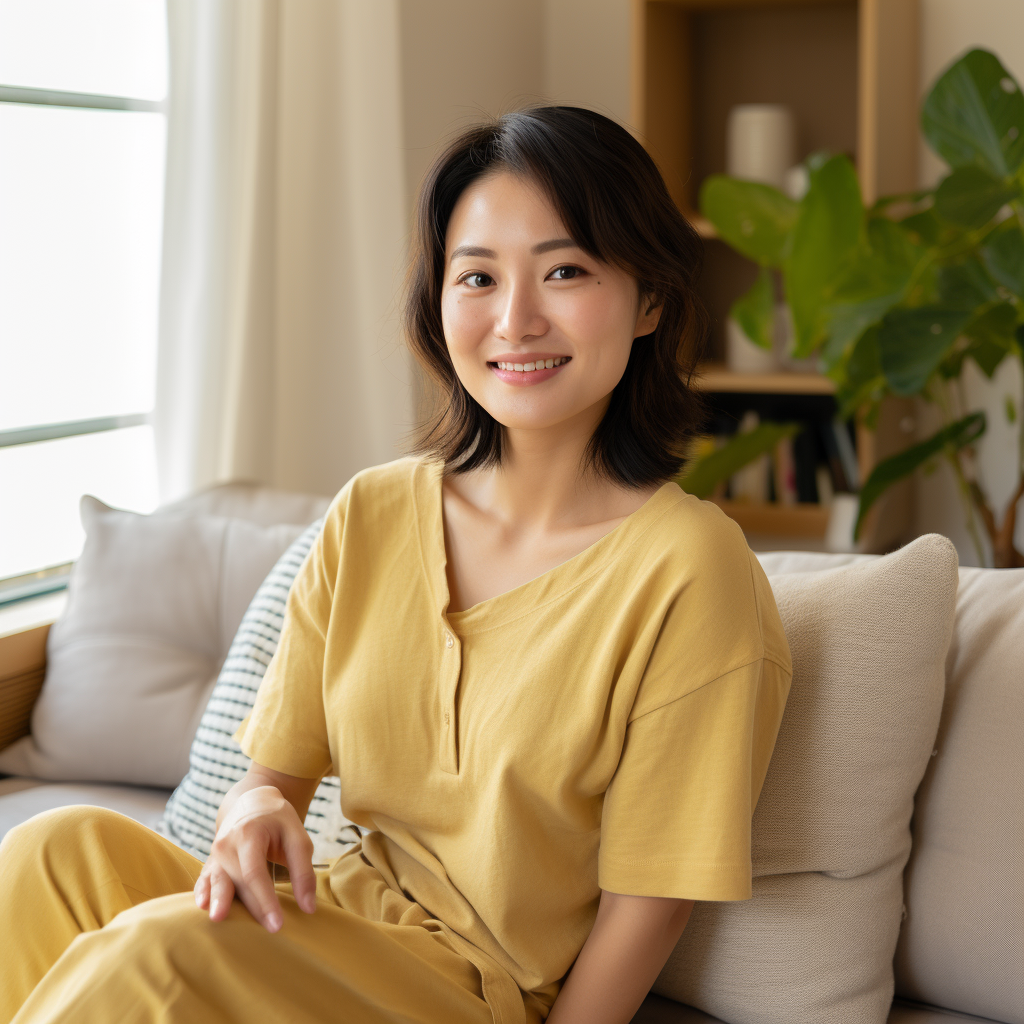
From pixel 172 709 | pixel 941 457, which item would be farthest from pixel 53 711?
pixel 941 457

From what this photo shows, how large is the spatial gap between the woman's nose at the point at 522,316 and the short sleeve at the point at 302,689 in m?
0.29

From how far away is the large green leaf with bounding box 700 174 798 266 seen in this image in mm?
2373

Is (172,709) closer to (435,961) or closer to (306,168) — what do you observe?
(435,961)

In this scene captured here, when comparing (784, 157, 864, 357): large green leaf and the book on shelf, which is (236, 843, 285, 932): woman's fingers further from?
the book on shelf

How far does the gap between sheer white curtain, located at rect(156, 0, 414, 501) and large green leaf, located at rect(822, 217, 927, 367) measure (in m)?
0.83

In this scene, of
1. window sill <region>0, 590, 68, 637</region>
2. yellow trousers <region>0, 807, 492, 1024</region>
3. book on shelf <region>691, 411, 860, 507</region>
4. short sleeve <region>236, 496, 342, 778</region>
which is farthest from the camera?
book on shelf <region>691, 411, 860, 507</region>

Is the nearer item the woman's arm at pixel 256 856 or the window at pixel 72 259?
the woman's arm at pixel 256 856

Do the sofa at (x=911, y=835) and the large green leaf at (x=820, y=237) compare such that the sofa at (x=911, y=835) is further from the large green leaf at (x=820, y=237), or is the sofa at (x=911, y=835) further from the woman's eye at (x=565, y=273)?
the large green leaf at (x=820, y=237)

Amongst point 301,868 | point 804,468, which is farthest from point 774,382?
point 301,868

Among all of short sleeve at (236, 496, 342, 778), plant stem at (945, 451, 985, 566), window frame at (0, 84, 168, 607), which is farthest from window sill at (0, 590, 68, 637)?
plant stem at (945, 451, 985, 566)

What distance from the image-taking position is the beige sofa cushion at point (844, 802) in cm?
105

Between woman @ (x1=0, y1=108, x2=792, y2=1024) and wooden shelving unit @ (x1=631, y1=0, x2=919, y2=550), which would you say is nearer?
woman @ (x1=0, y1=108, x2=792, y2=1024)

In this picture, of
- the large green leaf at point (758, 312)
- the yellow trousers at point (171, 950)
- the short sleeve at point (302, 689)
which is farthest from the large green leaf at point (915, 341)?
the yellow trousers at point (171, 950)

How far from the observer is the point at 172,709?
5.45 ft
